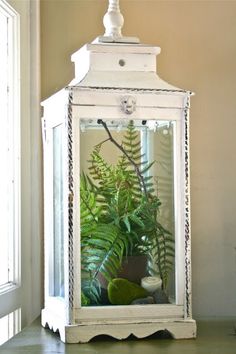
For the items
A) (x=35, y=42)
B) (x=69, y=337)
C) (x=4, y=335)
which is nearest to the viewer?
(x=69, y=337)

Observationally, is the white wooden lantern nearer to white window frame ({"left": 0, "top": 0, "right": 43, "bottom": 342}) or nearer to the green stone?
the green stone

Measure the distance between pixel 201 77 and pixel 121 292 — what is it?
1.87 feet

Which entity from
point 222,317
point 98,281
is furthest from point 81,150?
point 222,317

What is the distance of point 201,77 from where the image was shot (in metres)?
1.60

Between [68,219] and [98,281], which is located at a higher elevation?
[68,219]

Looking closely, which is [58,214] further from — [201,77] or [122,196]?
[201,77]

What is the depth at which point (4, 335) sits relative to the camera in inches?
58.5

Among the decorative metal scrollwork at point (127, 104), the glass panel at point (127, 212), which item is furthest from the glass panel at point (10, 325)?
the decorative metal scrollwork at point (127, 104)

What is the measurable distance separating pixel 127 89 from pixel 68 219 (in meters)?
0.26

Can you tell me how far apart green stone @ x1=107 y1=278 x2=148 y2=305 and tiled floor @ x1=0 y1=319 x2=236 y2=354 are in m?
0.07

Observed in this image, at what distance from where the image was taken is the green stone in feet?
4.22

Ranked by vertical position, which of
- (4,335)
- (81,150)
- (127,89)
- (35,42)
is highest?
(35,42)

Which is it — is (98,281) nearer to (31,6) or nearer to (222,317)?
(222,317)

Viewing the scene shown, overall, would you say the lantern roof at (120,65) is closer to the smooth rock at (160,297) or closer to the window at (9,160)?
the window at (9,160)
